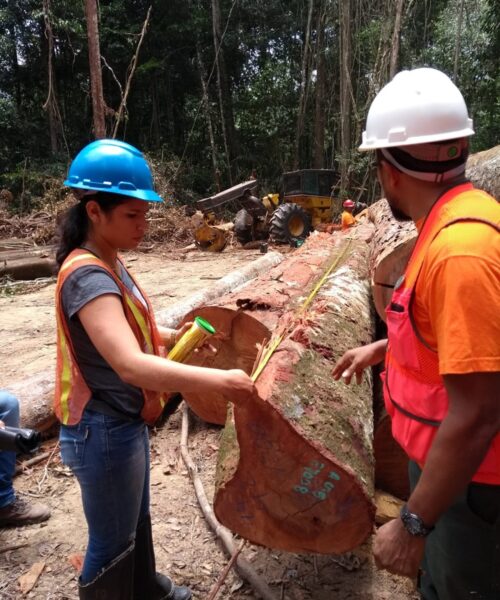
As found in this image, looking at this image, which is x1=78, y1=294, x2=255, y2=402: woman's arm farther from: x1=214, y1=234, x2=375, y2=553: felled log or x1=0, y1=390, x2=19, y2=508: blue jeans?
x1=0, y1=390, x2=19, y2=508: blue jeans

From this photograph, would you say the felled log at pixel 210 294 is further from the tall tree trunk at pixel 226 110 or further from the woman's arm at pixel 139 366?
the tall tree trunk at pixel 226 110

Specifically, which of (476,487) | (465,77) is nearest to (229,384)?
(476,487)

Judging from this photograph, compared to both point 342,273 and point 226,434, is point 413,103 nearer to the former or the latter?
point 226,434

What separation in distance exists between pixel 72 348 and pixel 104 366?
13cm

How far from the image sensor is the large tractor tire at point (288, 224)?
1209cm

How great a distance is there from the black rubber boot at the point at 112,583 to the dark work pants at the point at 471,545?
1168mm

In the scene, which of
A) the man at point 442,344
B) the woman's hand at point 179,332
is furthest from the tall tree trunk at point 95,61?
the man at point 442,344

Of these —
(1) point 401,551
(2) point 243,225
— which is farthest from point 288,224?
(1) point 401,551

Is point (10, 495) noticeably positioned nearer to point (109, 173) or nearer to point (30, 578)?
point (30, 578)

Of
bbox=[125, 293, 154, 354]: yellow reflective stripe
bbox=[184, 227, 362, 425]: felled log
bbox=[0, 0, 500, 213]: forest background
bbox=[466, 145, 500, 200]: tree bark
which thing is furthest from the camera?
bbox=[0, 0, 500, 213]: forest background

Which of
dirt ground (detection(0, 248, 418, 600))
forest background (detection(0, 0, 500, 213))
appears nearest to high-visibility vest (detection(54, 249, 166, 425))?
dirt ground (detection(0, 248, 418, 600))

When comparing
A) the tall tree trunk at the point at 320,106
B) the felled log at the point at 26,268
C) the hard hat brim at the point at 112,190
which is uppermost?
the tall tree trunk at the point at 320,106

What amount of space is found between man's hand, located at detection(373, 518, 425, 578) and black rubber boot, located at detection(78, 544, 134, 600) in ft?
3.56

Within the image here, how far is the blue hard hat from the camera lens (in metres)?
1.77
